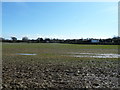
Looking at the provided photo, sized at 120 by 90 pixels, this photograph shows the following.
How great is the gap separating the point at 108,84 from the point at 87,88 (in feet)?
4.22

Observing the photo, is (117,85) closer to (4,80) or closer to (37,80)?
(37,80)

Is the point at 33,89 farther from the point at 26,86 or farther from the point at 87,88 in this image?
the point at 87,88

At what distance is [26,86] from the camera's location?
20.7 ft

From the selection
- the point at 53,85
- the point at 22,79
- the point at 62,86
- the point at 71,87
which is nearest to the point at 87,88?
the point at 71,87

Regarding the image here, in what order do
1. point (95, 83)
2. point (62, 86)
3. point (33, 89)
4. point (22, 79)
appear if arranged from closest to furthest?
point (33, 89) → point (62, 86) → point (95, 83) → point (22, 79)

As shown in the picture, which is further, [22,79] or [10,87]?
[22,79]

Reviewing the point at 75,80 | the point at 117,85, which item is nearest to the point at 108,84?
the point at 117,85

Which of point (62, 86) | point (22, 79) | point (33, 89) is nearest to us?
point (33, 89)

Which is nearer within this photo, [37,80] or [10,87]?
[10,87]

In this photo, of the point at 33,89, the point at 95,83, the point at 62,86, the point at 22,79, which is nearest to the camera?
the point at 33,89

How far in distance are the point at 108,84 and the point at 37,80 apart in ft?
11.6

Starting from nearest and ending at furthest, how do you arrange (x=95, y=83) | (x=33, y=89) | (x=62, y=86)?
1. (x=33, y=89)
2. (x=62, y=86)
3. (x=95, y=83)

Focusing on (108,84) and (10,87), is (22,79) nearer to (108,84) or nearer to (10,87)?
(10,87)

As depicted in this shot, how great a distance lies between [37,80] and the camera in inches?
283
